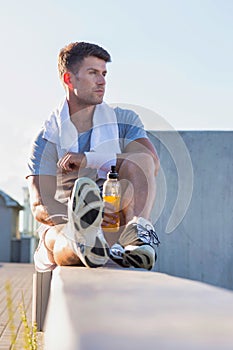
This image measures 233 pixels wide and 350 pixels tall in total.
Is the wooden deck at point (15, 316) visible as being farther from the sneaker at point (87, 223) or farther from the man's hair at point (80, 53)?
the man's hair at point (80, 53)

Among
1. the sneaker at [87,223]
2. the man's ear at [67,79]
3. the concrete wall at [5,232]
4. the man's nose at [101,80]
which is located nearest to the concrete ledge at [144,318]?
the sneaker at [87,223]

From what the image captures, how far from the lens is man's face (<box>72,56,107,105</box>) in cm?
323

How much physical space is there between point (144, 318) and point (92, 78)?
239cm

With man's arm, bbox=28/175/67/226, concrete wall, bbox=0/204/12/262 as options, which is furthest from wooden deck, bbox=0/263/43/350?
concrete wall, bbox=0/204/12/262

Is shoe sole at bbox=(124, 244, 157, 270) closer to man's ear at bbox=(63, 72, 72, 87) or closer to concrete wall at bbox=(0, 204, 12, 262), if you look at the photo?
man's ear at bbox=(63, 72, 72, 87)

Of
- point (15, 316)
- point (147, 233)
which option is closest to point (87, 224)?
point (147, 233)

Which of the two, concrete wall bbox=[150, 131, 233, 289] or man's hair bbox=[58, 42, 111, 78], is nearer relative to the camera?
man's hair bbox=[58, 42, 111, 78]

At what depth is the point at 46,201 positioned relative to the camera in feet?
10.2

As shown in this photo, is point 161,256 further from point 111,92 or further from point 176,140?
point 111,92

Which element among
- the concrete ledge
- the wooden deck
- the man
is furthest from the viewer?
the wooden deck

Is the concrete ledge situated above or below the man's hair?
below

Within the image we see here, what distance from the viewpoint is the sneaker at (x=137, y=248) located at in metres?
2.63

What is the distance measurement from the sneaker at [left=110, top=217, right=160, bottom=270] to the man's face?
72 centimetres

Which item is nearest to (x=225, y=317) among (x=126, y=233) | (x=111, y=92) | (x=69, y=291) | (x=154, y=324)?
(x=154, y=324)
